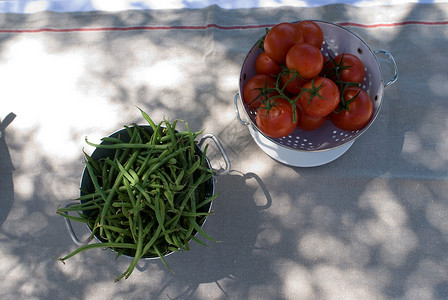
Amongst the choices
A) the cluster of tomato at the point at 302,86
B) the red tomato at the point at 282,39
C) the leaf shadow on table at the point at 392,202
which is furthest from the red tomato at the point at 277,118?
the leaf shadow on table at the point at 392,202

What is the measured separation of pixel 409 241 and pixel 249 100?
20.3 inches

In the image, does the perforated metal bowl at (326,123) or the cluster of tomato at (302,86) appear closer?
the cluster of tomato at (302,86)

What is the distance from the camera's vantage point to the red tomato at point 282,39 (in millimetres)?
776

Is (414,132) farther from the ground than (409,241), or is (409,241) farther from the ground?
(414,132)

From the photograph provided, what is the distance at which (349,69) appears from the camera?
811 mm

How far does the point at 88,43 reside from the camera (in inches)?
42.1

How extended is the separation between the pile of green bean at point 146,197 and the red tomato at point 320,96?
0.24 metres

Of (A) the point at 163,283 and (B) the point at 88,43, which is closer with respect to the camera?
(A) the point at 163,283

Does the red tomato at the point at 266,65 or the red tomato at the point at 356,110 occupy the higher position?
the red tomato at the point at 266,65

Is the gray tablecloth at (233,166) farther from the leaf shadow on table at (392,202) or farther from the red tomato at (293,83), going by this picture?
the red tomato at (293,83)

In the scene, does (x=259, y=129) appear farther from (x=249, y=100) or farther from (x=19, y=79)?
(x=19, y=79)

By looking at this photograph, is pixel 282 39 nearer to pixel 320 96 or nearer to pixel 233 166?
pixel 320 96

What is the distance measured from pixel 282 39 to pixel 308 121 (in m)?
0.18

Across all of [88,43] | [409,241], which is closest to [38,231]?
[88,43]
